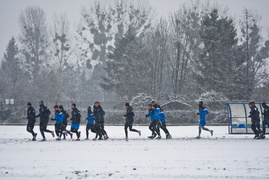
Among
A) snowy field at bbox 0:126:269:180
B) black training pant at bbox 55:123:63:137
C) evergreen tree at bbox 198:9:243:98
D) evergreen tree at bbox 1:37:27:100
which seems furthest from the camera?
evergreen tree at bbox 1:37:27:100

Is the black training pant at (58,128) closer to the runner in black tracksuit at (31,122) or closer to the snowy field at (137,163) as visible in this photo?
the runner in black tracksuit at (31,122)

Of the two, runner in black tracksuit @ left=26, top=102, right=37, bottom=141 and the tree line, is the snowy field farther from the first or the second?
the tree line

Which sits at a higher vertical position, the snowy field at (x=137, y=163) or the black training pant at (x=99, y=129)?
the black training pant at (x=99, y=129)

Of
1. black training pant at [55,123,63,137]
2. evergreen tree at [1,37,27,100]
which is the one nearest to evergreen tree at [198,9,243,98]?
evergreen tree at [1,37,27,100]

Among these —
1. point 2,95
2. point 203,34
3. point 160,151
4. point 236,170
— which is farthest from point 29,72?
point 236,170

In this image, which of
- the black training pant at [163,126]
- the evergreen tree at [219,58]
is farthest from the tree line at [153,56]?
the black training pant at [163,126]

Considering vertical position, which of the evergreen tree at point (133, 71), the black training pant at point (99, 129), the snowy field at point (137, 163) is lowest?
the snowy field at point (137, 163)

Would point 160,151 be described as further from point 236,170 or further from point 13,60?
point 13,60

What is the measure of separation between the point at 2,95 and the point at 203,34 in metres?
27.7

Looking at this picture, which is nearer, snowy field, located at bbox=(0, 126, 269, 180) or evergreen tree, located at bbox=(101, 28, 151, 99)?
snowy field, located at bbox=(0, 126, 269, 180)

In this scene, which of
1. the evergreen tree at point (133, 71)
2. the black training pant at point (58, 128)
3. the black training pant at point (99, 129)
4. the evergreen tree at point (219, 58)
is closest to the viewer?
the black training pant at point (99, 129)

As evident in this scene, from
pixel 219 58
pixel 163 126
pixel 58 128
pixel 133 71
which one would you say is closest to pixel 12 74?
pixel 133 71

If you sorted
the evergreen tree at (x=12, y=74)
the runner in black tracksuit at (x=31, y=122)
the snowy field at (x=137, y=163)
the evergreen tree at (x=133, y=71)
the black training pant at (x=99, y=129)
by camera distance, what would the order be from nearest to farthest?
1. the snowy field at (x=137, y=163)
2. the runner in black tracksuit at (x=31, y=122)
3. the black training pant at (x=99, y=129)
4. the evergreen tree at (x=133, y=71)
5. the evergreen tree at (x=12, y=74)

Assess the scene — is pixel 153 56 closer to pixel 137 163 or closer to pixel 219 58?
pixel 219 58
